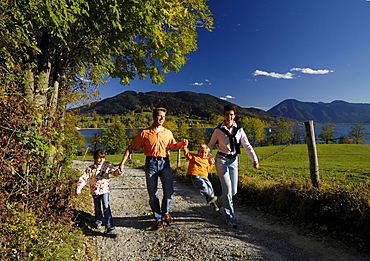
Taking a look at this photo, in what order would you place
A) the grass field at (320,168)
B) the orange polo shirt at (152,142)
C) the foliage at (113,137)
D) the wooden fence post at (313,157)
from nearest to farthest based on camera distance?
1. the orange polo shirt at (152,142)
2. the wooden fence post at (313,157)
3. the grass field at (320,168)
4. the foliage at (113,137)

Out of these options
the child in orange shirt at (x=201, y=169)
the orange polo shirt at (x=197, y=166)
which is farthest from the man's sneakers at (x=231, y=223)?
the orange polo shirt at (x=197, y=166)

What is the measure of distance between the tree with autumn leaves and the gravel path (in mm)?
1434

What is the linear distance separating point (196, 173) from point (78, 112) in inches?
235

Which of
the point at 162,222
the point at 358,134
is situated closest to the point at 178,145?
the point at 162,222

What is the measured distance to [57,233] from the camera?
355 centimetres

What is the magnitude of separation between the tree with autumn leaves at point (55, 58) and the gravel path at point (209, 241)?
143 cm

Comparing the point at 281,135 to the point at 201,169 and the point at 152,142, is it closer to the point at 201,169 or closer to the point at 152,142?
the point at 201,169

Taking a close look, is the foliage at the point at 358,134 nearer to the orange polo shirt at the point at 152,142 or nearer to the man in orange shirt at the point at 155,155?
the man in orange shirt at the point at 155,155

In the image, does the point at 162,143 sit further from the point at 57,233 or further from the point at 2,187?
the point at 2,187

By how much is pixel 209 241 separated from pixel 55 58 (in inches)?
265

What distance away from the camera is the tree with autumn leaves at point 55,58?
136 inches

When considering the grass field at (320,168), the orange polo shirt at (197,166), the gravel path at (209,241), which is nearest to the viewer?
the gravel path at (209,241)

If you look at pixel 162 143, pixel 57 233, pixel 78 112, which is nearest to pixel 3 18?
pixel 162 143

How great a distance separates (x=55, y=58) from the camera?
6.14 meters
